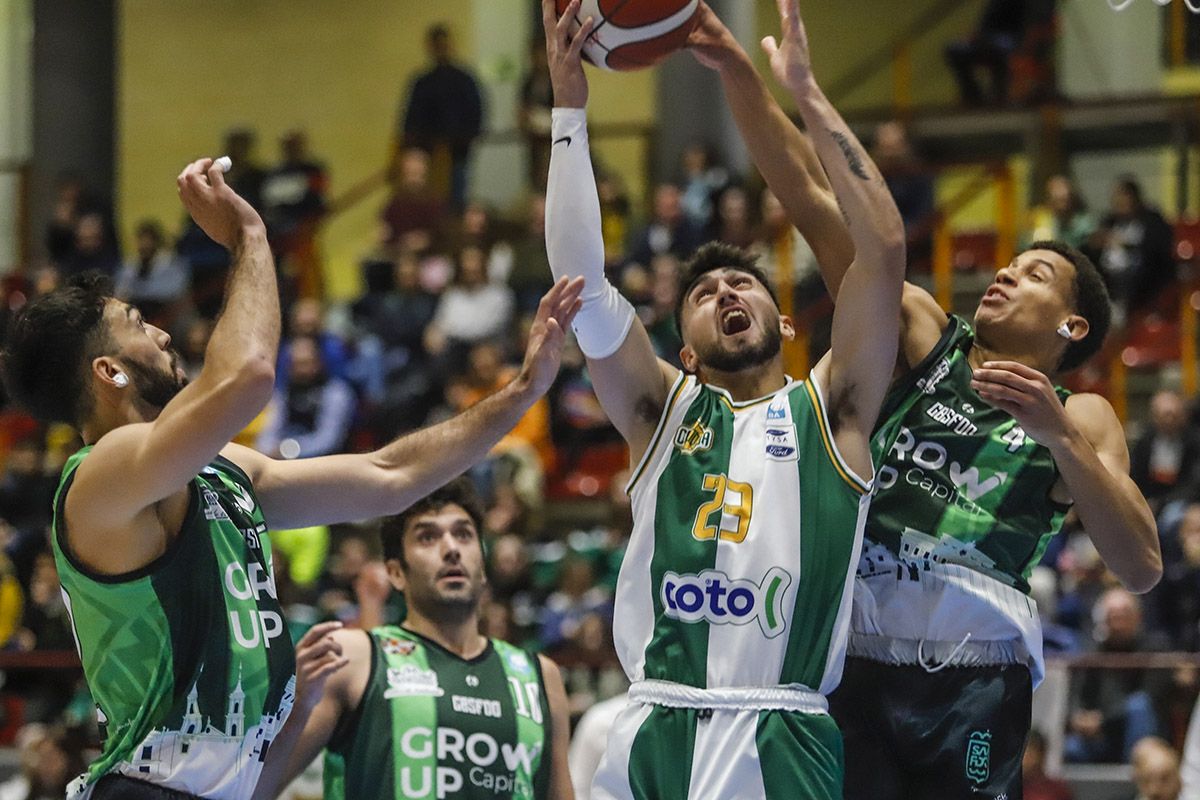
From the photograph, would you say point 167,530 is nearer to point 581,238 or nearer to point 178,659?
point 178,659

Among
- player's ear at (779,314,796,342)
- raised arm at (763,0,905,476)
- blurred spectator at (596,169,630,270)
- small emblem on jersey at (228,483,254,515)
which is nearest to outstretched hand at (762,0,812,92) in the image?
raised arm at (763,0,905,476)

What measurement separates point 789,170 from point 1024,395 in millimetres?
1047

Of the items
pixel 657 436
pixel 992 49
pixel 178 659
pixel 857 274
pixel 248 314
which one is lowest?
pixel 178 659

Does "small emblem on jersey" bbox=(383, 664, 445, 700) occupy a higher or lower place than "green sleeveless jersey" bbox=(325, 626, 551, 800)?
higher

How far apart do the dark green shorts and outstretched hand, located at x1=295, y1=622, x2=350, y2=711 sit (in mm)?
1503

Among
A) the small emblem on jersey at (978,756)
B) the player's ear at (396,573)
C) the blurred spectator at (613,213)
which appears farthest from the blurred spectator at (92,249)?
the small emblem on jersey at (978,756)

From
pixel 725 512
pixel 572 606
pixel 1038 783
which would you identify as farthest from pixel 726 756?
pixel 572 606

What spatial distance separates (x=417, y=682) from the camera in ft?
21.1

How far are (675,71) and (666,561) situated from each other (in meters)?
11.3

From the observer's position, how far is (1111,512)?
5.20 metres

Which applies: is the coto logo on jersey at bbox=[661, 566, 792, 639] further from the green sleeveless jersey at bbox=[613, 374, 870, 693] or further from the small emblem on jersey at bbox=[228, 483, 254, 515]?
the small emblem on jersey at bbox=[228, 483, 254, 515]

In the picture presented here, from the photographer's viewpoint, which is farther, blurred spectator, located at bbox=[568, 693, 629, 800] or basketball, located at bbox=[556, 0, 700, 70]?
blurred spectator, located at bbox=[568, 693, 629, 800]

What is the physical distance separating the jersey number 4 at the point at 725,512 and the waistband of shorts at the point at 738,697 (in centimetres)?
39

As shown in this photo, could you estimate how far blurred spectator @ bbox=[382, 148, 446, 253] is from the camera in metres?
16.4
